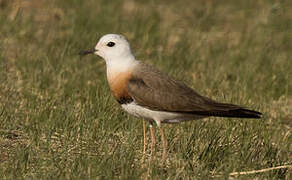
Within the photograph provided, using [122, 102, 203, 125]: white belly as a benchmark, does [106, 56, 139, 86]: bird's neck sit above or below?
above

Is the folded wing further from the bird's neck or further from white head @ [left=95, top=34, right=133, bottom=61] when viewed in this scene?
white head @ [left=95, top=34, right=133, bottom=61]

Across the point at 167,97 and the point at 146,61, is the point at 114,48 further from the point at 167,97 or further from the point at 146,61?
the point at 146,61

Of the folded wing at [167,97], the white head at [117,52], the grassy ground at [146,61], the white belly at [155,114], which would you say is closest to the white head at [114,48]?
the white head at [117,52]

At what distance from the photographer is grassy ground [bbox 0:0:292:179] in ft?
16.9

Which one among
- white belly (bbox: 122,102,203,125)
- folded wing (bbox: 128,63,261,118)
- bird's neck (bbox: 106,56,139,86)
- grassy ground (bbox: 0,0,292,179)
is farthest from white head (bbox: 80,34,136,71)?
grassy ground (bbox: 0,0,292,179)

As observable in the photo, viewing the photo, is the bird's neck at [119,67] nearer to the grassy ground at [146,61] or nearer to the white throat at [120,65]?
Answer: the white throat at [120,65]

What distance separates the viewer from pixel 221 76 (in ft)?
26.9

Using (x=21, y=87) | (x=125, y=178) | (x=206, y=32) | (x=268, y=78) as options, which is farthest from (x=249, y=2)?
(x=125, y=178)

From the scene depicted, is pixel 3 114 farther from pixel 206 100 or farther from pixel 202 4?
pixel 202 4

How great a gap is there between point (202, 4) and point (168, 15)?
40.2 inches

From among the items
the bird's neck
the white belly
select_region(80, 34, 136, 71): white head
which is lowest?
the white belly

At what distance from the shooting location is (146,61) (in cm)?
883

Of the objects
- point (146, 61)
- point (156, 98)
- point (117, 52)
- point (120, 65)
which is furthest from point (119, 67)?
point (146, 61)

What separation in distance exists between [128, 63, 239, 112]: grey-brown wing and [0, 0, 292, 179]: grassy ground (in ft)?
1.29
